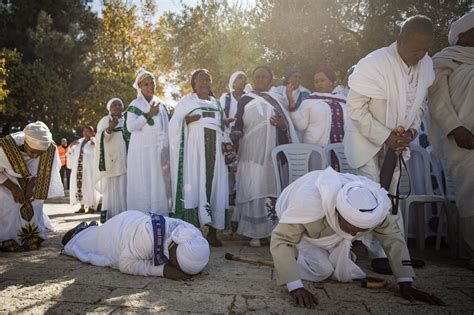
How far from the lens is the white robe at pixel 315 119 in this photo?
17.3 ft

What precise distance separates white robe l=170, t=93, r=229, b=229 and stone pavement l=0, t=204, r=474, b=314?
3.77 feet

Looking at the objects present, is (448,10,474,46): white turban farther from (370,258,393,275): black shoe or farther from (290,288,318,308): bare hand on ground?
(290,288,318,308): bare hand on ground

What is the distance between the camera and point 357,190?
268 cm

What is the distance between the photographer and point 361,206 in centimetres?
262

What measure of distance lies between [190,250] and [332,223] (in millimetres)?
1165

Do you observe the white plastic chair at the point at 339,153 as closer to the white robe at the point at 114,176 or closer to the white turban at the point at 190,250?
the white turban at the point at 190,250

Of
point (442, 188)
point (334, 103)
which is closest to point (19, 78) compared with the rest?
point (334, 103)

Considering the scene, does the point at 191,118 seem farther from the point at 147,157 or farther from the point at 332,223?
the point at 332,223

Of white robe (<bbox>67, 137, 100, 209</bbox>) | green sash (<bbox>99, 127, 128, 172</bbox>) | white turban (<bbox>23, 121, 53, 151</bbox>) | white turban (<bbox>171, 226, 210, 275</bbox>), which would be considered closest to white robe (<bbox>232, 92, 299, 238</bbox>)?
white turban (<bbox>171, 226, 210, 275</bbox>)

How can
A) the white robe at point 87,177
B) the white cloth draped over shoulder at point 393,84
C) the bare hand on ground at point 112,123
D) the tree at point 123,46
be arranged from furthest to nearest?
the tree at point 123,46 < the white robe at point 87,177 < the bare hand on ground at point 112,123 < the white cloth draped over shoulder at point 393,84

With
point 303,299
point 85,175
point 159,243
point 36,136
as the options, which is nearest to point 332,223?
point 303,299

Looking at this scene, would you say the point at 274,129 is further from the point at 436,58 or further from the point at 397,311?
the point at 397,311

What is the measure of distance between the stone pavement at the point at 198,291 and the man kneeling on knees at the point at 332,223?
0.16m

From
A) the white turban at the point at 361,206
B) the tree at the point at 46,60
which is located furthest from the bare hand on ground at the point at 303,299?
the tree at the point at 46,60
